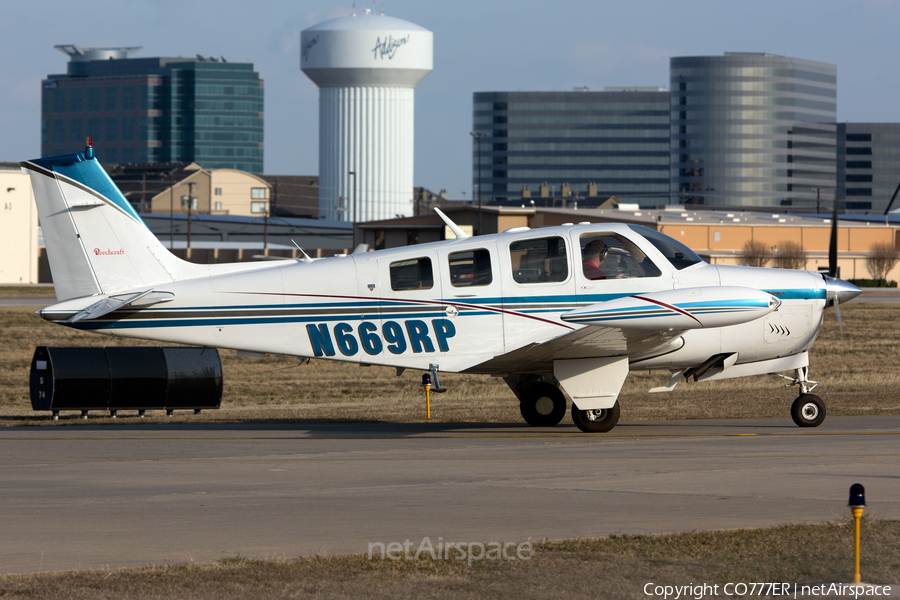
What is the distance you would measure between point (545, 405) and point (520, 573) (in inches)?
328

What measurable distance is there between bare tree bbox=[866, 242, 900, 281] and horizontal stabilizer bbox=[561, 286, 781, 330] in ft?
251

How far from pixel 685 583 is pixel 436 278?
25.0 feet

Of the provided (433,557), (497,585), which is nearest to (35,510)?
(433,557)

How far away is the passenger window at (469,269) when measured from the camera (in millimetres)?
14125

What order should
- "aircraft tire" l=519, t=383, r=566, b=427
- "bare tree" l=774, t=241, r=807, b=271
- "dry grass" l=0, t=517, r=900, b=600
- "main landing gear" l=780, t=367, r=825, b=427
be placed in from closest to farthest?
1. "dry grass" l=0, t=517, r=900, b=600
2. "main landing gear" l=780, t=367, r=825, b=427
3. "aircraft tire" l=519, t=383, r=566, b=427
4. "bare tree" l=774, t=241, r=807, b=271

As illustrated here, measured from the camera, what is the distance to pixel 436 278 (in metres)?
14.2

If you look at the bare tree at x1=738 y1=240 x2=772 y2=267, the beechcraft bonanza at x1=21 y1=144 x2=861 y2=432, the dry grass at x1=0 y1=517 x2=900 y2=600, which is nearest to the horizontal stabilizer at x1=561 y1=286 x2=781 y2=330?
the beechcraft bonanza at x1=21 y1=144 x2=861 y2=432

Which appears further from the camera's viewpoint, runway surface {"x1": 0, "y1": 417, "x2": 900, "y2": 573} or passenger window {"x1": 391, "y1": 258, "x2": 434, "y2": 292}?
passenger window {"x1": 391, "y1": 258, "x2": 434, "y2": 292}

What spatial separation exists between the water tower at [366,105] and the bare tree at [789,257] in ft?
247

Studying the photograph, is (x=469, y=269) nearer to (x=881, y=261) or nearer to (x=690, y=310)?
(x=690, y=310)

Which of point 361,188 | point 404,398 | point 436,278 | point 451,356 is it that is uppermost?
point 361,188

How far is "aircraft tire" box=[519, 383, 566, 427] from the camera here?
1552 centimetres

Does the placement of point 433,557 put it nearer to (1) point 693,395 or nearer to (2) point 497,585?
(2) point 497,585

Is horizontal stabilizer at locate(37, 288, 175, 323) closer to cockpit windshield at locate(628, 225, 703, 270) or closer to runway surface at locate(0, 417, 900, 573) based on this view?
runway surface at locate(0, 417, 900, 573)
